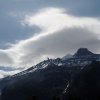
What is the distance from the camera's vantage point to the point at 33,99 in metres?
164

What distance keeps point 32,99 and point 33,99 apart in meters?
0.52

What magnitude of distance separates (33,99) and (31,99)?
3.39ft

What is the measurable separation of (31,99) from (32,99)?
0.81 m

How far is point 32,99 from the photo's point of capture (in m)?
164

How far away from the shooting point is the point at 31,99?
164250mm
